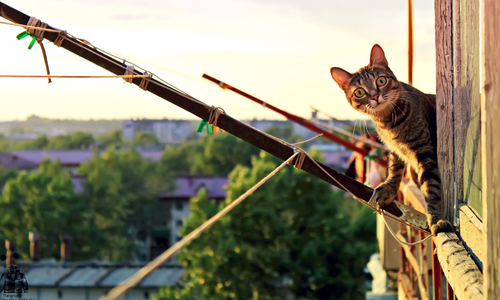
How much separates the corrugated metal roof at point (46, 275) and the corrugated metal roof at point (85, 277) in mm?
480

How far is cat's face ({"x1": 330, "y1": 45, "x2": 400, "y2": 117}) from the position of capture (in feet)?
12.8

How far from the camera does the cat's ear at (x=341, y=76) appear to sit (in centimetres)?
409

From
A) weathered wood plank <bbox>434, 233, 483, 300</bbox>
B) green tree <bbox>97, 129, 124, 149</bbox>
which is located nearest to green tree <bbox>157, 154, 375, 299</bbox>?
weathered wood plank <bbox>434, 233, 483, 300</bbox>

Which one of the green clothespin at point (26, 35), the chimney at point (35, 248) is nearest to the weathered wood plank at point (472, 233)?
the green clothespin at point (26, 35)

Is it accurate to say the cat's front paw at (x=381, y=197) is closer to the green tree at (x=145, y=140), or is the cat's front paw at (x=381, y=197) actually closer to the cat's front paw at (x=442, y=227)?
the cat's front paw at (x=442, y=227)

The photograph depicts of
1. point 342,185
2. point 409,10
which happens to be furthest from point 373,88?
point 409,10

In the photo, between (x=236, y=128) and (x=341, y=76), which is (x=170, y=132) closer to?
(x=341, y=76)

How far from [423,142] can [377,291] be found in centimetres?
733

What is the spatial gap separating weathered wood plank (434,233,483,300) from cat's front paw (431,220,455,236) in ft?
0.14

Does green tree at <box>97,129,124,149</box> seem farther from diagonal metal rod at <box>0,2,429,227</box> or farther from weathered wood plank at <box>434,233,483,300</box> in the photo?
weathered wood plank at <box>434,233,483,300</box>

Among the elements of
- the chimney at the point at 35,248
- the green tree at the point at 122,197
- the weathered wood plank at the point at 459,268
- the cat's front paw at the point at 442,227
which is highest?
the green tree at the point at 122,197

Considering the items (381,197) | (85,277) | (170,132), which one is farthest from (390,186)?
(170,132)

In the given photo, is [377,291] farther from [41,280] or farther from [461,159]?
[41,280]

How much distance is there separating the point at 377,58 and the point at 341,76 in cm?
26
